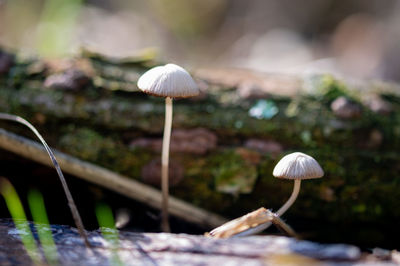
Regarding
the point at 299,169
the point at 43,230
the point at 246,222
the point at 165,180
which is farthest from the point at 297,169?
the point at 43,230

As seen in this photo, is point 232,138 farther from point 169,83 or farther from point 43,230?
point 43,230

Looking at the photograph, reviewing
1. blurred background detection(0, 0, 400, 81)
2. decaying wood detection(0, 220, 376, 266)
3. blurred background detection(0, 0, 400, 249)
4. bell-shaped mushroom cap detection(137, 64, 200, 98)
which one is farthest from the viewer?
blurred background detection(0, 0, 400, 81)

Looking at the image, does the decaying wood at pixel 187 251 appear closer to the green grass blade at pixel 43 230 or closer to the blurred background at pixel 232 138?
the green grass blade at pixel 43 230

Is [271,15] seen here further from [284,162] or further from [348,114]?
[284,162]

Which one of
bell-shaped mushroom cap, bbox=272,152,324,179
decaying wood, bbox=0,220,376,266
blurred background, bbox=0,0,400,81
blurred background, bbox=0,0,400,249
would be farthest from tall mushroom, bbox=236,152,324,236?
blurred background, bbox=0,0,400,81

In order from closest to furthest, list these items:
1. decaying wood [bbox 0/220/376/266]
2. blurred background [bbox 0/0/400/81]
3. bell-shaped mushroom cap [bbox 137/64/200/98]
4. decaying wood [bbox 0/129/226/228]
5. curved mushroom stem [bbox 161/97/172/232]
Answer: decaying wood [bbox 0/220/376/266] < bell-shaped mushroom cap [bbox 137/64/200/98] < curved mushroom stem [bbox 161/97/172/232] < decaying wood [bbox 0/129/226/228] < blurred background [bbox 0/0/400/81]

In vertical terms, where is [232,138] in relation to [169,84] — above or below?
below

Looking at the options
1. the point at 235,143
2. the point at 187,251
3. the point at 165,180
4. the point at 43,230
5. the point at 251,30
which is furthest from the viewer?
the point at 251,30

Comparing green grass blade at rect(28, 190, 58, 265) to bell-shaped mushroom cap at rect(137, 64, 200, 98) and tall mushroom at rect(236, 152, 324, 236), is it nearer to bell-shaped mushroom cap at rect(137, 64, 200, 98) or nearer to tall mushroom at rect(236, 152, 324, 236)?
bell-shaped mushroom cap at rect(137, 64, 200, 98)
